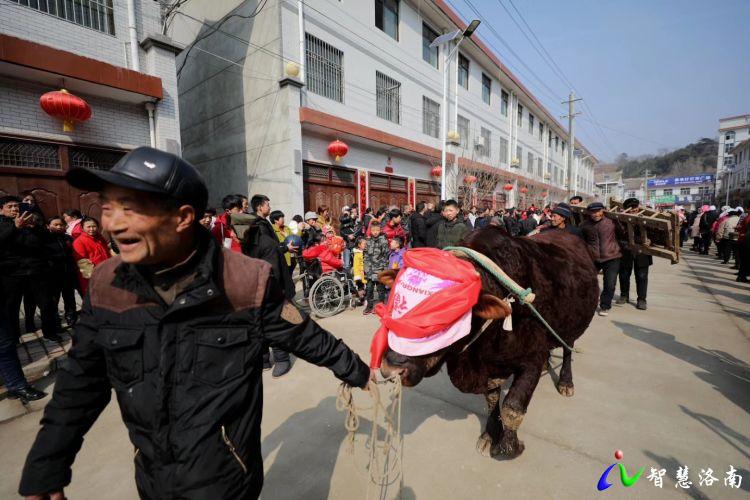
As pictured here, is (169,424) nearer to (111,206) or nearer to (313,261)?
(111,206)

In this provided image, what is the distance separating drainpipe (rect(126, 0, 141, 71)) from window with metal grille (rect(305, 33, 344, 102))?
4.12m

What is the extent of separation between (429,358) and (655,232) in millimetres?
4015

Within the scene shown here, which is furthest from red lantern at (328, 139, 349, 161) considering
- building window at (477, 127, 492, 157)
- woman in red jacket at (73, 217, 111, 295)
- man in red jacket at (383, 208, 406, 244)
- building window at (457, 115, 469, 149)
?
building window at (477, 127, 492, 157)

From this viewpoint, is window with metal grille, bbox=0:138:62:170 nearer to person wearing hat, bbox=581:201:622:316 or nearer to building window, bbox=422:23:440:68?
person wearing hat, bbox=581:201:622:316

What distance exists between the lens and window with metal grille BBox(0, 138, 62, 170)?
5992 millimetres

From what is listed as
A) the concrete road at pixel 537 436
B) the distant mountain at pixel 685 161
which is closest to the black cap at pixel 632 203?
the concrete road at pixel 537 436

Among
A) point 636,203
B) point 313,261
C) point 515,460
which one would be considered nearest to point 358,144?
point 313,261

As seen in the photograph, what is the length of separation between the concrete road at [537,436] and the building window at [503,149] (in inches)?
739

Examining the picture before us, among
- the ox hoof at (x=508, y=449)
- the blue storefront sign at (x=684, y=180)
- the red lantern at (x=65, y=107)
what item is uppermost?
the blue storefront sign at (x=684, y=180)

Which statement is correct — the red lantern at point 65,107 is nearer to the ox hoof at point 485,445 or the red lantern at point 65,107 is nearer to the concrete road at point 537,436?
the concrete road at point 537,436

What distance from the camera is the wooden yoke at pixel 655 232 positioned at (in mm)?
3631

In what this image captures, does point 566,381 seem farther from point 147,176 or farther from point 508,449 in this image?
point 147,176

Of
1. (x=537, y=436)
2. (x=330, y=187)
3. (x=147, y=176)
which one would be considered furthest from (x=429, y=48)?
(x=147, y=176)

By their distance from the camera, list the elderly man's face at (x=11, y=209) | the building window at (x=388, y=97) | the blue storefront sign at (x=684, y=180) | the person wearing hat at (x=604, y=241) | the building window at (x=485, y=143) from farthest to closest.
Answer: the blue storefront sign at (x=684, y=180)
the building window at (x=485, y=143)
the building window at (x=388, y=97)
the person wearing hat at (x=604, y=241)
the elderly man's face at (x=11, y=209)
